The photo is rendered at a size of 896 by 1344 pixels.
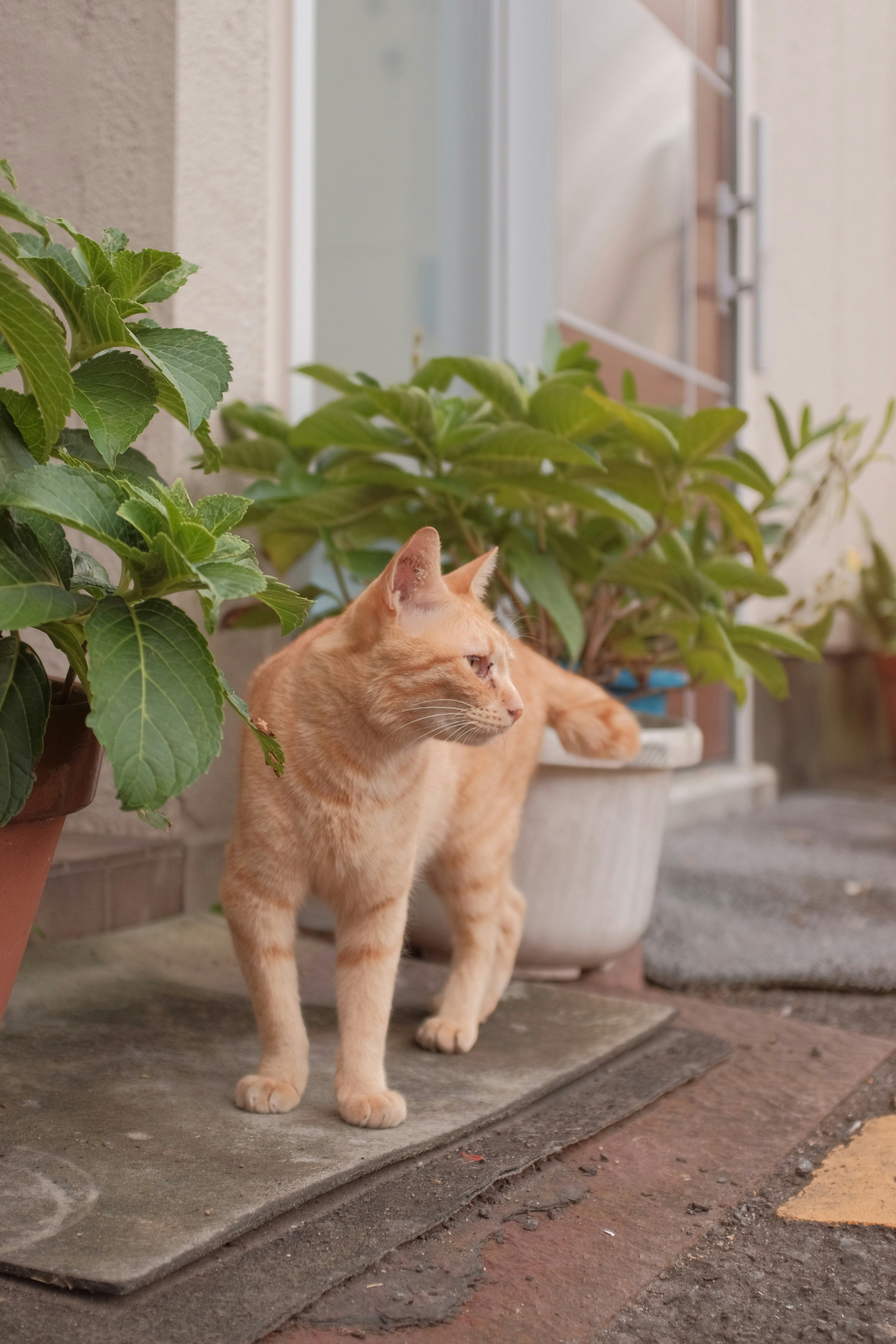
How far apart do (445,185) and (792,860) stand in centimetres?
204

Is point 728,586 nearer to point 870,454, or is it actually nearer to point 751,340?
point 870,454

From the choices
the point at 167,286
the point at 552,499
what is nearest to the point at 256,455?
the point at 552,499

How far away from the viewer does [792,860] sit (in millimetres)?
3250

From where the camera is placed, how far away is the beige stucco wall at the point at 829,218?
4410 millimetres

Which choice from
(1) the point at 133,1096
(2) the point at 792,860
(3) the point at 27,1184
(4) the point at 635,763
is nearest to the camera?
(3) the point at 27,1184

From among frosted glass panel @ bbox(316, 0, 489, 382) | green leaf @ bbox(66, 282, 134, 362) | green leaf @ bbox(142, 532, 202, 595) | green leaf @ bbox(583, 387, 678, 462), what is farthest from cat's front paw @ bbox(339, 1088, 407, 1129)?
frosted glass panel @ bbox(316, 0, 489, 382)

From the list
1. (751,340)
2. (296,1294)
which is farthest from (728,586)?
(751,340)

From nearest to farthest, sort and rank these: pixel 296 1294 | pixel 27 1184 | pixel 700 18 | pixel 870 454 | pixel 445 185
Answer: pixel 296 1294 < pixel 27 1184 < pixel 870 454 < pixel 445 185 < pixel 700 18

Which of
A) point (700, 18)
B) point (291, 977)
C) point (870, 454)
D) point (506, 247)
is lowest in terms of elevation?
point (291, 977)

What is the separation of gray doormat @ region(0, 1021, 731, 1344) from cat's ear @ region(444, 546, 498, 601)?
651 mm

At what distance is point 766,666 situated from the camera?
2.16 m

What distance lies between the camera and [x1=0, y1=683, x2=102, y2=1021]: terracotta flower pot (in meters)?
1.13

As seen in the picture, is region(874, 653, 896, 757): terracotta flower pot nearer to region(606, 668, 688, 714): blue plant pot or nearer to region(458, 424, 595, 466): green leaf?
region(606, 668, 688, 714): blue plant pot

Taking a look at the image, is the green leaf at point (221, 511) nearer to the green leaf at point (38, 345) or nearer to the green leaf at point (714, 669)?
the green leaf at point (38, 345)
